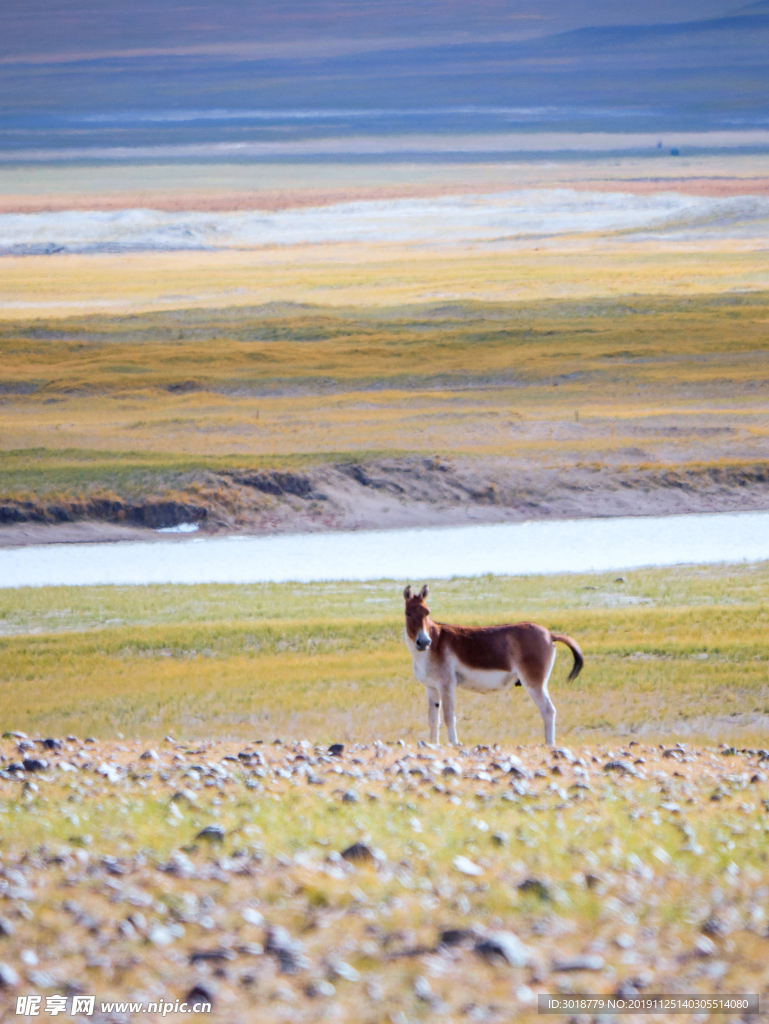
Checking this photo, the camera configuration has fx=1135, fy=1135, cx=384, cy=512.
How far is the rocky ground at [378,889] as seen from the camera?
621 cm

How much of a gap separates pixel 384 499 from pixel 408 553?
7.53 m

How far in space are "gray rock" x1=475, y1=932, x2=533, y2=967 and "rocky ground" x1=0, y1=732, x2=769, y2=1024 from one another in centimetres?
1

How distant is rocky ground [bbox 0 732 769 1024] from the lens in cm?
621

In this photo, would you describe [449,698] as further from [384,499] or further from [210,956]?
[384,499]

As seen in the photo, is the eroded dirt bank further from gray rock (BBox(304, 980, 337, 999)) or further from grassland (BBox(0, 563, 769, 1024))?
gray rock (BBox(304, 980, 337, 999))

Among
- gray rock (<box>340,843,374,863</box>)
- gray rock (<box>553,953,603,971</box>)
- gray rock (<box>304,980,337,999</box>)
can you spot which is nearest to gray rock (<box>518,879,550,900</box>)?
gray rock (<box>553,953,603,971</box>)

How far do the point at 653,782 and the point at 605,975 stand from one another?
5.45 meters

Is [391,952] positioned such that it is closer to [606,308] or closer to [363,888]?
[363,888]

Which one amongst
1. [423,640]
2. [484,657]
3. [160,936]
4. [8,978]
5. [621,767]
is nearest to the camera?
[8,978]

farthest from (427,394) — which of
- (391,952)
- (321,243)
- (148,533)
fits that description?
(321,243)

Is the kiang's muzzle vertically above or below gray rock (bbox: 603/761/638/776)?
above

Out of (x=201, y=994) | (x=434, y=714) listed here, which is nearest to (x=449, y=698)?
(x=434, y=714)

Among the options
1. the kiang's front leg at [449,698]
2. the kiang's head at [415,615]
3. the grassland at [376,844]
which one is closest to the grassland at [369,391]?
the grassland at [376,844]

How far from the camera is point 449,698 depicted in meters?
13.2
